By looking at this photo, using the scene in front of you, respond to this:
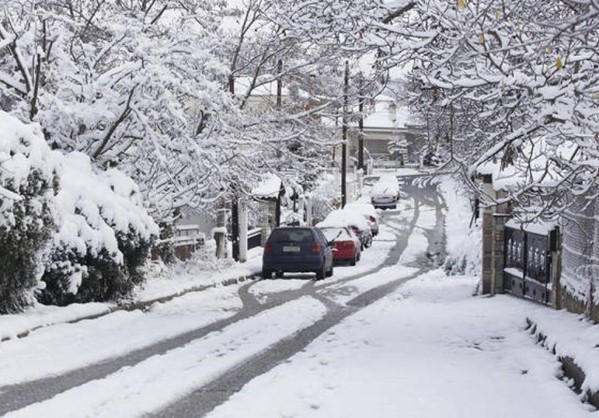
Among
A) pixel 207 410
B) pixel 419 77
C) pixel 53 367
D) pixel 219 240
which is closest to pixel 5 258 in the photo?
pixel 53 367

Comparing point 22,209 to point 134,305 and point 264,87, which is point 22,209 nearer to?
point 134,305

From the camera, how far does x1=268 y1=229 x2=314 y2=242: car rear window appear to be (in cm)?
2378

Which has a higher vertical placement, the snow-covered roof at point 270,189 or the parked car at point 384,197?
the snow-covered roof at point 270,189

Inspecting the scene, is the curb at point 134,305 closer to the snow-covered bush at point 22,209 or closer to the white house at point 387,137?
the snow-covered bush at point 22,209

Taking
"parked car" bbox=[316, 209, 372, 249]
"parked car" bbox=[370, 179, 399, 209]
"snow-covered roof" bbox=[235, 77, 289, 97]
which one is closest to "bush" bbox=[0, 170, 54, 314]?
"snow-covered roof" bbox=[235, 77, 289, 97]

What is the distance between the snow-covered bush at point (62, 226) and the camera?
1184 centimetres

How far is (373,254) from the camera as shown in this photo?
3797 centimetres

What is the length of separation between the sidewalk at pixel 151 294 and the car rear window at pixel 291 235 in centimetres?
132

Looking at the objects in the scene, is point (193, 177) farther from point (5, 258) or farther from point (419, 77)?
point (419, 77)

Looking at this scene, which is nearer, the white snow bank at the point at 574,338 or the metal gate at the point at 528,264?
the white snow bank at the point at 574,338

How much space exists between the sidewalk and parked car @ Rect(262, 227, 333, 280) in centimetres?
87

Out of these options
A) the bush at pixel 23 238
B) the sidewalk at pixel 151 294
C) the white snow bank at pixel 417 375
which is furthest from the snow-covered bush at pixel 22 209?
the white snow bank at pixel 417 375

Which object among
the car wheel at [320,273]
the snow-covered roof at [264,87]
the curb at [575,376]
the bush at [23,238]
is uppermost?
the snow-covered roof at [264,87]

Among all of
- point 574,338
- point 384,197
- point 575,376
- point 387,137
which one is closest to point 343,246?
point 574,338
